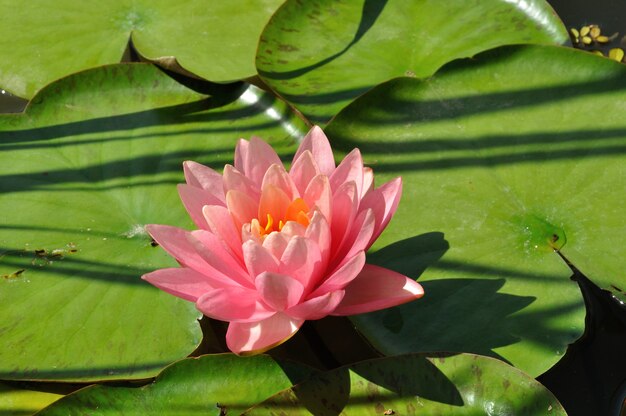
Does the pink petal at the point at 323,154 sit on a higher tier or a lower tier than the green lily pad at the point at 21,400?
higher

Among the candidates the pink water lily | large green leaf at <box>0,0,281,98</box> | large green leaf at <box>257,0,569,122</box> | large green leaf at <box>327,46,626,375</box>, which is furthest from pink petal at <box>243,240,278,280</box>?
large green leaf at <box>0,0,281,98</box>

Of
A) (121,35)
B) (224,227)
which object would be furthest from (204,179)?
(121,35)

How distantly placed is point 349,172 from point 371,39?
3.19 ft

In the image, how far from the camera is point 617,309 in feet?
6.43

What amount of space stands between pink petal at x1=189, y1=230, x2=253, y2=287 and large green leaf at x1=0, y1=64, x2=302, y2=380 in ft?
1.11

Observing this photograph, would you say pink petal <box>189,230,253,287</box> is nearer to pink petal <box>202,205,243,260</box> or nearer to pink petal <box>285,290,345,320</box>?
pink petal <box>202,205,243,260</box>

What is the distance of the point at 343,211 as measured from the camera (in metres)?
1.56

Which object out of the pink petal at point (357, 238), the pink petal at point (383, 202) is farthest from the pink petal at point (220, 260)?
the pink petal at point (383, 202)

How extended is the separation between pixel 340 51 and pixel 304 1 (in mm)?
262

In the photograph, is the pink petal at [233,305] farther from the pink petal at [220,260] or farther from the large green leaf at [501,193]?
the large green leaf at [501,193]

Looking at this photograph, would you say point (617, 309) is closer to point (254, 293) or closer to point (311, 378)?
point (311, 378)

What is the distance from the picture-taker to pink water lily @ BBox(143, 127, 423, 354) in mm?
1458

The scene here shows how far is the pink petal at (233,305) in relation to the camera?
1459 millimetres

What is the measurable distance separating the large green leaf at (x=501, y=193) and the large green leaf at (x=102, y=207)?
1.42ft
